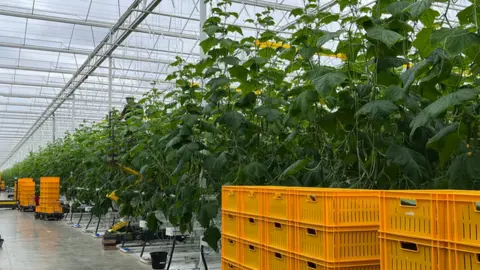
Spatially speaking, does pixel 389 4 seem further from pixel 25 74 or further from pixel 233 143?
pixel 25 74

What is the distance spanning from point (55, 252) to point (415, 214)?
7902mm

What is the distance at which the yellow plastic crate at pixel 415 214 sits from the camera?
1874mm

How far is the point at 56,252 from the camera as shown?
8680 mm

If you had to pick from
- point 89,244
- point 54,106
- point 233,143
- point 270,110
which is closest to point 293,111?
point 270,110

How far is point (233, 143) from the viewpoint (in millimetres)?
4785

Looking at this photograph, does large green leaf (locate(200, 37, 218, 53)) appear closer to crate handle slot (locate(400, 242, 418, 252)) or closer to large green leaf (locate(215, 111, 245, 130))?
large green leaf (locate(215, 111, 245, 130))

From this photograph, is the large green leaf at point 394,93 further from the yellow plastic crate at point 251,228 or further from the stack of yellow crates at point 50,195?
the stack of yellow crates at point 50,195

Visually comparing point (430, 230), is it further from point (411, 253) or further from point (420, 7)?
point (420, 7)

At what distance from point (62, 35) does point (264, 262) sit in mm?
→ 15923

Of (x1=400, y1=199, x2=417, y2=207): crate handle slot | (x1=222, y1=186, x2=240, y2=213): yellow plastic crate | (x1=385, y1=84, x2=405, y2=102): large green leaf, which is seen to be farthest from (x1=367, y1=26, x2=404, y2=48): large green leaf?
(x1=222, y1=186, x2=240, y2=213): yellow plastic crate

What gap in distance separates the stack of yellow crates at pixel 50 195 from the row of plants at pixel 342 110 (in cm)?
926

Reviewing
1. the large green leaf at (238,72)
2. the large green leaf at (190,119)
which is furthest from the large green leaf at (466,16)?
the large green leaf at (190,119)

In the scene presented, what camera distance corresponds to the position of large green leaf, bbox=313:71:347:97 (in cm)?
255

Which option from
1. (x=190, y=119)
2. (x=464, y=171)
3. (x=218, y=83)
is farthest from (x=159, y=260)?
(x=464, y=171)
